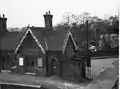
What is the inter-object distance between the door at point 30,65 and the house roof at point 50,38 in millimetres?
245

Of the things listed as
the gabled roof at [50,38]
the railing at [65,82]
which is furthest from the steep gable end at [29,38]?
the railing at [65,82]

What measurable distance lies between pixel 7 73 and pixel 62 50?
865 mm

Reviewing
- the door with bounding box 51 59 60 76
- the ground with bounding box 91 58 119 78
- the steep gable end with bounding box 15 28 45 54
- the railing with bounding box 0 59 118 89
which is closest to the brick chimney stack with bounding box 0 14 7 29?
the steep gable end with bounding box 15 28 45 54

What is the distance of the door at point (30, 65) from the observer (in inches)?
84.7

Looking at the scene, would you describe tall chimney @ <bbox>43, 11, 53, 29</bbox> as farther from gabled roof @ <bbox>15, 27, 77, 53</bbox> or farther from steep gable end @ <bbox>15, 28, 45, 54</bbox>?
steep gable end @ <bbox>15, 28, 45, 54</bbox>

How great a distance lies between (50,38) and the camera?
210 cm

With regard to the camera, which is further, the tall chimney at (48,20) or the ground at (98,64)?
the tall chimney at (48,20)

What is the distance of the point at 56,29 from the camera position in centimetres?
211

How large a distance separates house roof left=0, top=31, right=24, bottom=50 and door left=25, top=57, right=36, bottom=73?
0.82 feet

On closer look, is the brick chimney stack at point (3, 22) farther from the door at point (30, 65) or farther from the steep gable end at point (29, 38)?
the door at point (30, 65)

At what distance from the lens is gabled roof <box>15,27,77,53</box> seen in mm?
2037

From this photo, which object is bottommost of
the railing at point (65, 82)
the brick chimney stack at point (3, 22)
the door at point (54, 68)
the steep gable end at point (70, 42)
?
the railing at point (65, 82)

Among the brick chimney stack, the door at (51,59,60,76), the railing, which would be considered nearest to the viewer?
the railing

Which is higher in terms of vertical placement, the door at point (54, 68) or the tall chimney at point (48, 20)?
the tall chimney at point (48, 20)
